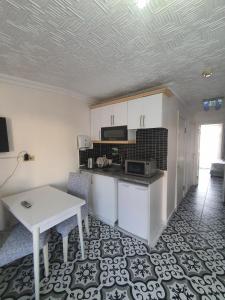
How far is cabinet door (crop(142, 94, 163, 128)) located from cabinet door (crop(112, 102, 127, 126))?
1.14 ft

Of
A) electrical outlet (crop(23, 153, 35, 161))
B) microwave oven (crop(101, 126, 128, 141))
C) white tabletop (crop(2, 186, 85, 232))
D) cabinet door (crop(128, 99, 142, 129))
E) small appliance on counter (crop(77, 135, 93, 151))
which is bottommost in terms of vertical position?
white tabletop (crop(2, 186, 85, 232))

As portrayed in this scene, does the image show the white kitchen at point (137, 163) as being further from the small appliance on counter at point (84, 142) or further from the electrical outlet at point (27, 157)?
the electrical outlet at point (27, 157)

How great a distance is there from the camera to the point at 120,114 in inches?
97.7

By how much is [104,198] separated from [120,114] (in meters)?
1.49

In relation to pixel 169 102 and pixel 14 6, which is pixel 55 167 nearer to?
pixel 14 6

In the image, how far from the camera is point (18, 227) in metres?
1.61

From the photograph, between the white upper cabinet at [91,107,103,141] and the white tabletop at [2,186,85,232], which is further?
the white upper cabinet at [91,107,103,141]

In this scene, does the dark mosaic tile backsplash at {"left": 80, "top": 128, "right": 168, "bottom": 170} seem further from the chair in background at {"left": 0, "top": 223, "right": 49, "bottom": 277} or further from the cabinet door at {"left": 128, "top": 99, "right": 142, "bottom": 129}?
the chair in background at {"left": 0, "top": 223, "right": 49, "bottom": 277}

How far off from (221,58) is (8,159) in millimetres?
2855

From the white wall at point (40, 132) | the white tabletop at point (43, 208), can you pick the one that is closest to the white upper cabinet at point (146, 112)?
the white wall at point (40, 132)

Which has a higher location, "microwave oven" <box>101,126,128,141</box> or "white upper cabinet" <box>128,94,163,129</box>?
"white upper cabinet" <box>128,94,163,129</box>

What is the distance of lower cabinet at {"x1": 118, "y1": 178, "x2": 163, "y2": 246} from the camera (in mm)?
1967

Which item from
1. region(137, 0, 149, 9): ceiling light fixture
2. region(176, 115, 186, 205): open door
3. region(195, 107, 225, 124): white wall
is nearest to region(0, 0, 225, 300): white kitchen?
region(137, 0, 149, 9): ceiling light fixture

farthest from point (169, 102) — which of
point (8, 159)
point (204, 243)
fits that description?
point (8, 159)
